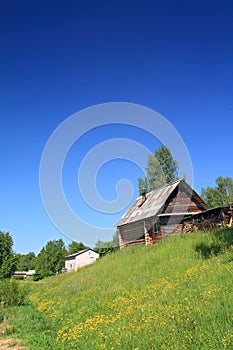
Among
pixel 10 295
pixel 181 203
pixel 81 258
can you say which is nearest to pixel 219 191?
pixel 81 258

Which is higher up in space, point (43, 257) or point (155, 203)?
point (43, 257)

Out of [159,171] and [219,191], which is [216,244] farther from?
[219,191]

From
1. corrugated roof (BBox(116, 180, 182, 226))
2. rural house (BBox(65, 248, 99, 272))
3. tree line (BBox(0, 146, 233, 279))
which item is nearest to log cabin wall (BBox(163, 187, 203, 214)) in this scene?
corrugated roof (BBox(116, 180, 182, 226))

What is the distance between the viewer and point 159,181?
38.7m

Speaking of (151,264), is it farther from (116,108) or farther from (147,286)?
(116,108)

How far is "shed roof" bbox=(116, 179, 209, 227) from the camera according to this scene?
2666 centimetres

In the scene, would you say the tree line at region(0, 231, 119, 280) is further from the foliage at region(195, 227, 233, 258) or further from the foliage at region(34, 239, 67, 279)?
the foliage at region(195, 227, 233, 258)

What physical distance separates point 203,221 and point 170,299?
13556 mm

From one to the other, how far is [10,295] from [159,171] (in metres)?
27.1

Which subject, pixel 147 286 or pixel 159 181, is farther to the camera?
pixel 159 181

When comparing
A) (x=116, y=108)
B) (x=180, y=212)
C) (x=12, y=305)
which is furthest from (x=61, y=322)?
(x=180, y=212)

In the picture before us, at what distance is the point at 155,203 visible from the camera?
27.8m

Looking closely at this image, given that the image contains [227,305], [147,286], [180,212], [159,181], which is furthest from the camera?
[159,181]

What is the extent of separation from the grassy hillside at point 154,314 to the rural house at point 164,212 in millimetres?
12026
